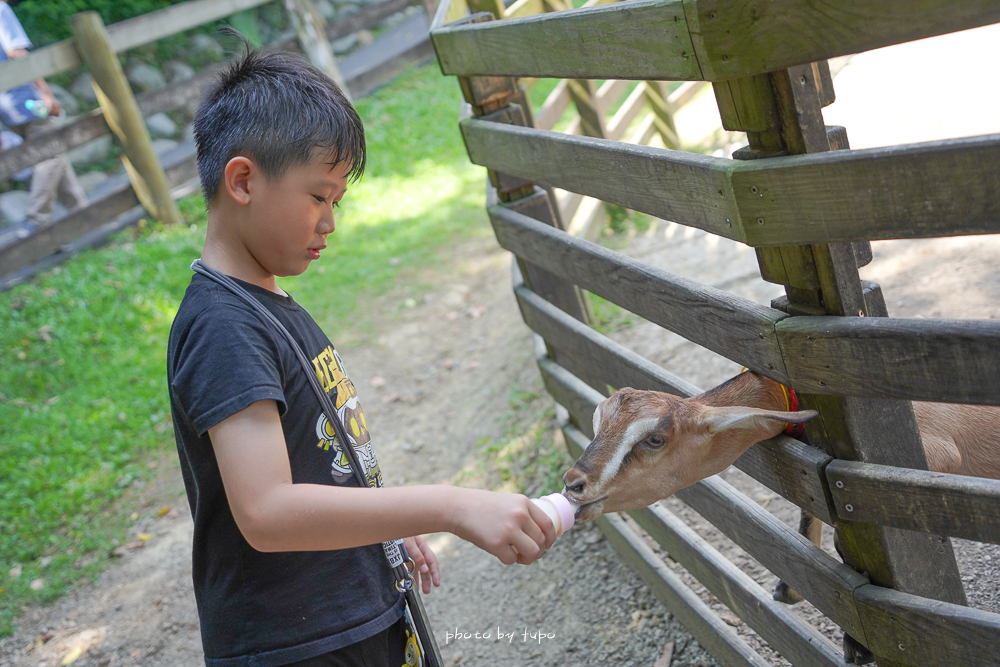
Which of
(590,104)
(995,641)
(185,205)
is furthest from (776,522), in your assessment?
(185,205)

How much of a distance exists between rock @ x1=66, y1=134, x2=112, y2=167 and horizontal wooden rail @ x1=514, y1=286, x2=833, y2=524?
10.6m

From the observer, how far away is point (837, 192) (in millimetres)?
1541

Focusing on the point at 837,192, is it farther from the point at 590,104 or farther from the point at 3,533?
the point at 3,533

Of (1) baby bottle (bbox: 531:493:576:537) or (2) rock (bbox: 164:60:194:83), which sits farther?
(2) rock (bbox: 164:60:194:83)

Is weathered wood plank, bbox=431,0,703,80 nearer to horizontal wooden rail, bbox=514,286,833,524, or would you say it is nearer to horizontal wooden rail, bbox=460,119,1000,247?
horizontal wooden rail, bbox=460,119,1000,247

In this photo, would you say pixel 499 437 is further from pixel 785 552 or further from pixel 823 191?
pixel 823 191

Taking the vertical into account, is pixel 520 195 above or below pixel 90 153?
below

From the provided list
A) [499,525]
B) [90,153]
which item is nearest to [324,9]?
[90,153]

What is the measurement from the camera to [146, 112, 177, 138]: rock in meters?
12.9

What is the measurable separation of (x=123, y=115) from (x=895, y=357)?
907 centimetres

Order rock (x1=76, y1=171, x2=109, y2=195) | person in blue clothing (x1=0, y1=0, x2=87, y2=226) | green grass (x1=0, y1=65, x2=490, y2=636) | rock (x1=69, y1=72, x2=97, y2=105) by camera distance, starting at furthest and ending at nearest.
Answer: rock (x1=69, y1=72, x2=97, y2=105) < rock (x1=76, y1=171, x2=109, y2=195) < person in blue clothing (x1=0, y1=0, x2=87, y2=226) < green grass (x1=0, y1=65, x2=490, y2=636)

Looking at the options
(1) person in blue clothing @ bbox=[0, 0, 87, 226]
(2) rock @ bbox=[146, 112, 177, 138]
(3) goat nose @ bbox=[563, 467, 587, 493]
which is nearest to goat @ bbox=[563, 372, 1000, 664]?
(3) goat nose @ bbox=[563, 467, 587, 493]

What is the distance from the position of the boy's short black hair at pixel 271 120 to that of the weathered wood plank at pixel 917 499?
1389 mm

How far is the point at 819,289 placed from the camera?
5.71ft
